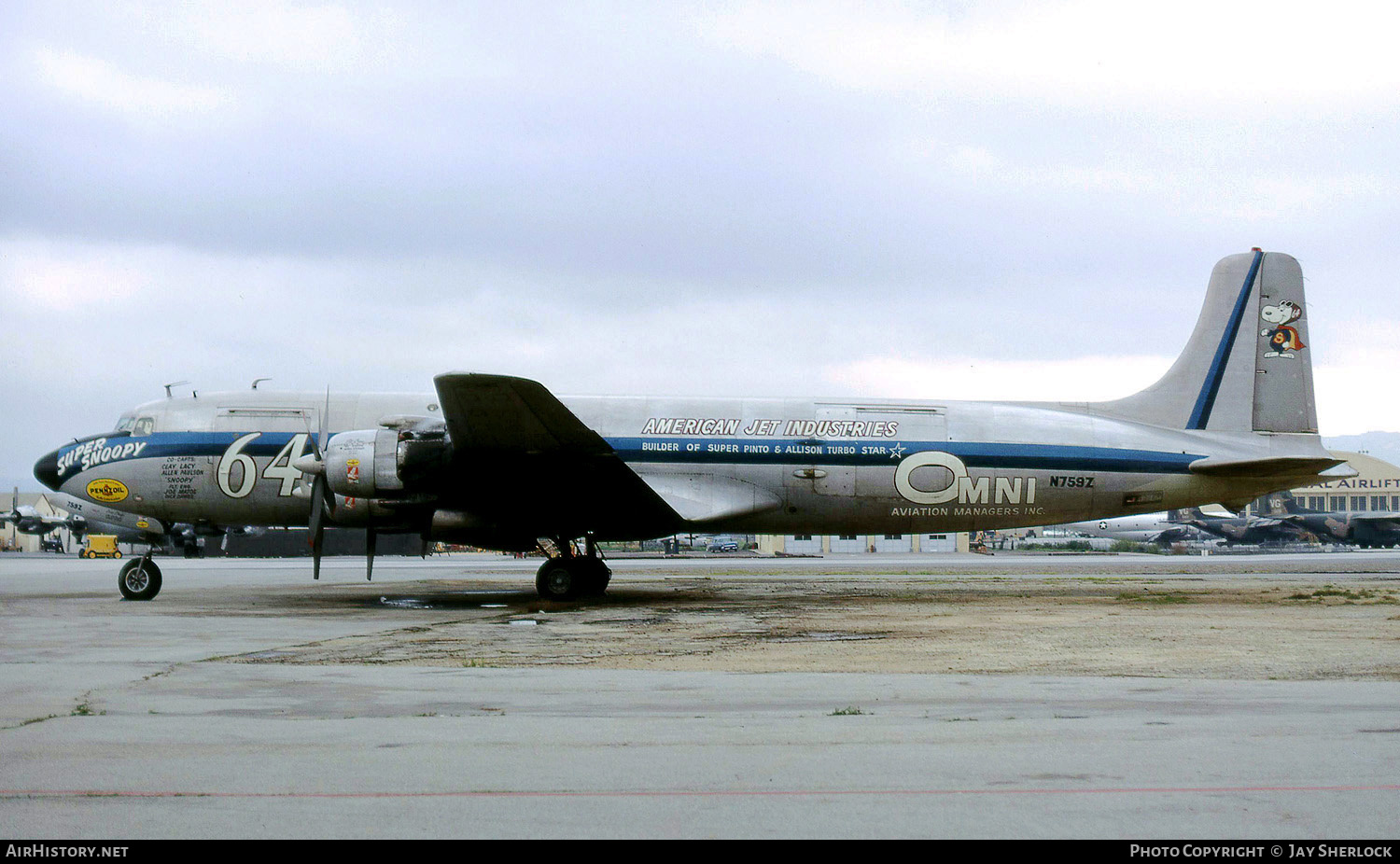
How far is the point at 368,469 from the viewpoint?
18.1 meters

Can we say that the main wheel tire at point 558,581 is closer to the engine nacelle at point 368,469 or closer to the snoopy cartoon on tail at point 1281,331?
the engine nacelle at point 368,469

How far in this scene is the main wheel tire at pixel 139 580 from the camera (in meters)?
18.9

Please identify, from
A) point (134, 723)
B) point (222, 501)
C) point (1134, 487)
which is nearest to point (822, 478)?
point (1134, 487)

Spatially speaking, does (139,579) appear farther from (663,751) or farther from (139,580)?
(663,751)

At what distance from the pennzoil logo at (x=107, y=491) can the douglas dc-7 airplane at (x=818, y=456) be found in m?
0.03

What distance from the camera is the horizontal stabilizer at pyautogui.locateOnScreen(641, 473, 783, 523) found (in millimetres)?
19656

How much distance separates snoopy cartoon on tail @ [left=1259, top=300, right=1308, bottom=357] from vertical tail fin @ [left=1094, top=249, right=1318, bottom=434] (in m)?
0.02

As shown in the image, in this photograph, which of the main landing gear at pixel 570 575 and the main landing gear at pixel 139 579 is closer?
the main landing gear at pixel 139 579

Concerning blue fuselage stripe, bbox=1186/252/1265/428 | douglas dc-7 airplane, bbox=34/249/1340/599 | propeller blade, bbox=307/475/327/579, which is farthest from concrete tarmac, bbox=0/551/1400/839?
blue fuselage stripe, bbox=1186/252/1265/428

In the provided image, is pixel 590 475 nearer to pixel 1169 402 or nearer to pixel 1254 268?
pixel 1169 402

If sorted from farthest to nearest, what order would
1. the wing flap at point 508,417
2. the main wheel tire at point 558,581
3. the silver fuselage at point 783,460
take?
the silver fuselage at point 783,460
the main wheel tire at point 558,581
the wing flap at point 508,417

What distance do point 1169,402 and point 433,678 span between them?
1726cm

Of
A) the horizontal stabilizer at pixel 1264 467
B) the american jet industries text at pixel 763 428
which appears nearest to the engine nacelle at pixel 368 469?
the american jet industries text at pixel 763 428

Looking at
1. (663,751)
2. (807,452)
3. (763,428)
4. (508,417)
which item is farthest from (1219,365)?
(663,751)
